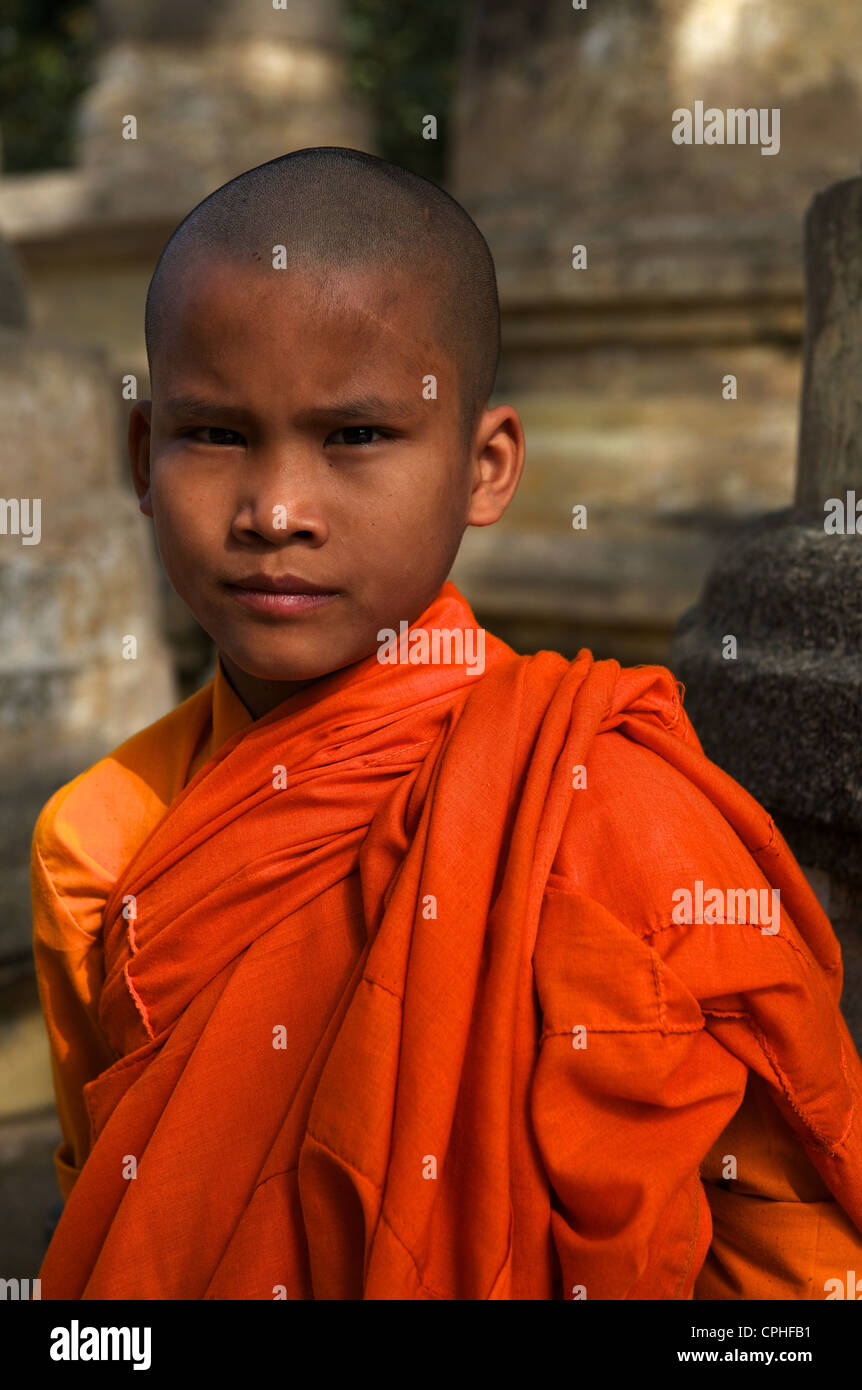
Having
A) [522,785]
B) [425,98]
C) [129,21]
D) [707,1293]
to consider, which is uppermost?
[425,98]

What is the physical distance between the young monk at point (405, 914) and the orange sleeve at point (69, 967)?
96mm

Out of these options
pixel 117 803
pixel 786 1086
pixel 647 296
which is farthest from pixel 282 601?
pixel 647 296

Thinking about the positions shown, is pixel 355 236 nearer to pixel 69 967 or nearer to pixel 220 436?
pixel 220 436

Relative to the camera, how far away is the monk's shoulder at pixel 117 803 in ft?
5.65

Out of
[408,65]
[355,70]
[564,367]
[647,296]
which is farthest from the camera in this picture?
[408,65]

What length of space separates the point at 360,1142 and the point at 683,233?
14.4 ft

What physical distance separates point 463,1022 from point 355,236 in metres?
0.82

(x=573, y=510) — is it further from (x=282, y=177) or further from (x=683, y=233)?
(x=282, y=177)

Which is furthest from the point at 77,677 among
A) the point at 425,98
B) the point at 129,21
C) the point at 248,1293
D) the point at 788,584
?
the point at 425,98

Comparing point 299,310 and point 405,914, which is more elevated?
point 299,310

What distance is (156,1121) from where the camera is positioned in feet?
4.97

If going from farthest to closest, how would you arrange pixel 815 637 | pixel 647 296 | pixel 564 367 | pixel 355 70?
pixel 355 70 < pixel 564 367 < pixel 647 296 < pixel 815 637

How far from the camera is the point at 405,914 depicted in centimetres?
137

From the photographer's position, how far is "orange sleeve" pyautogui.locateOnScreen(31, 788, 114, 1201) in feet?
5.63
